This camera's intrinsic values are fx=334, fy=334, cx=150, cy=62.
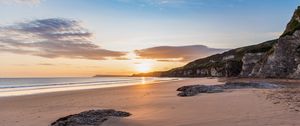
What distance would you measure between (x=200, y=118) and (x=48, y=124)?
266 inches

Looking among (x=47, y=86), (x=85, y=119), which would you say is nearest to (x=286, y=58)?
(x=47, y=86)

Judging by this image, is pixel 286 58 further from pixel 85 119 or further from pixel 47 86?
pixel 85 119

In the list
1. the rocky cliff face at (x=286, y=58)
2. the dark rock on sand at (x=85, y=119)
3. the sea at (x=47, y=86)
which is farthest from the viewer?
the rocky cliff face at (x=286, y=58)

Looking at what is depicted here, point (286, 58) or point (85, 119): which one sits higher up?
point (286, 58)

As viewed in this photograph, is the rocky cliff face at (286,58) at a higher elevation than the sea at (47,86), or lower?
higher

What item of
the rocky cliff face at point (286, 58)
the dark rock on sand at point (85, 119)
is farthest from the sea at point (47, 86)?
the rocky cliff face at point (286, 58)

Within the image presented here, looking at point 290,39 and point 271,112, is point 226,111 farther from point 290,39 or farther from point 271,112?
point 290,39

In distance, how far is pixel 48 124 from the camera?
49.1ft

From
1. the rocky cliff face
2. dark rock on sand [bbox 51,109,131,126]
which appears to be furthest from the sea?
the rocky cliff face

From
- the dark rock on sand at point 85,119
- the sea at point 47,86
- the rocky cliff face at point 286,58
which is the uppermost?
the rocky cliff face at point 286,58

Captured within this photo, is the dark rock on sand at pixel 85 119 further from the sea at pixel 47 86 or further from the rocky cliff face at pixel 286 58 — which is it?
the rocky cliff face at pixel 286 58

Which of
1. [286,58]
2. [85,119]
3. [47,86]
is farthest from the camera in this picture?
[286,58]

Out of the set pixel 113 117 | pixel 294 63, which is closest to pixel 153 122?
pixel 113 117

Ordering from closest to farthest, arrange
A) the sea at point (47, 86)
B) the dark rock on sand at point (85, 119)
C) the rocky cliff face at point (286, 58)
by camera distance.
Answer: the dark rock on sand at point (85, 119), the sea at point (47, 86), the rocky cliff face at point (286, 58)
